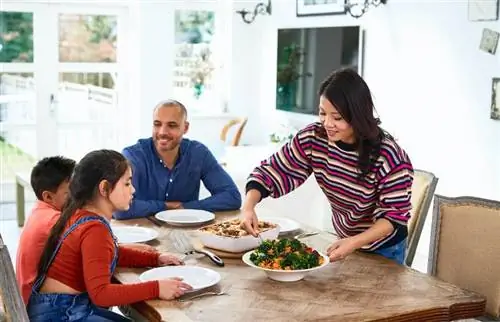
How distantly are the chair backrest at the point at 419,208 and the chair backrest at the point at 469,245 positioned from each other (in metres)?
0.15

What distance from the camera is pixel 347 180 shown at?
248 cm

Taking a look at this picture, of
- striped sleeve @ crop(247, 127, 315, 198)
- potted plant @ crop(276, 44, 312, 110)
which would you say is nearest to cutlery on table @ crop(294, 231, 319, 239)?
striped sleeve @ crop(247, 127, 315, 198)

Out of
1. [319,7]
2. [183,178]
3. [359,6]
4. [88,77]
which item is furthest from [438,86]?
[88,77]

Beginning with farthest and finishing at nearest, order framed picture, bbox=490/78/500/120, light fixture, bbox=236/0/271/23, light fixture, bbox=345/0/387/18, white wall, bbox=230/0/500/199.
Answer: light fixture, bbox=236/0/271/23, light fixture, bbox=345/0/387/18, white wall, bbox=230/0/500/199, framed picture, bbox=490/78/500/120

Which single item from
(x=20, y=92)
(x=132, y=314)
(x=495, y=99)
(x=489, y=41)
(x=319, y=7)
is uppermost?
(x=319, y=7)

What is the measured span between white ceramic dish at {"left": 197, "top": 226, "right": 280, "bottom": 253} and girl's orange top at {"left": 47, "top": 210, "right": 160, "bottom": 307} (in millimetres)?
398

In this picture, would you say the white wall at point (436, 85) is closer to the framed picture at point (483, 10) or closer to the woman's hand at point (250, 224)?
the framed picture at point (483, 10)

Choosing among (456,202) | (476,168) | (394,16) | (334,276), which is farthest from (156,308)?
(394,16)

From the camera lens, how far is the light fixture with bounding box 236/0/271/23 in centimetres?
680

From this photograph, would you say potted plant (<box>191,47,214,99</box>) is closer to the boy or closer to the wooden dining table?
the boy

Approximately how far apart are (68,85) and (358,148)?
15.3ft

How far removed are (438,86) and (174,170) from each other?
221 centimetres

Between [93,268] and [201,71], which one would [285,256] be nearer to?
[93,268]

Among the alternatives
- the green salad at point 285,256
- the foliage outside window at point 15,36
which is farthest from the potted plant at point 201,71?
the green salad at point 285,256
